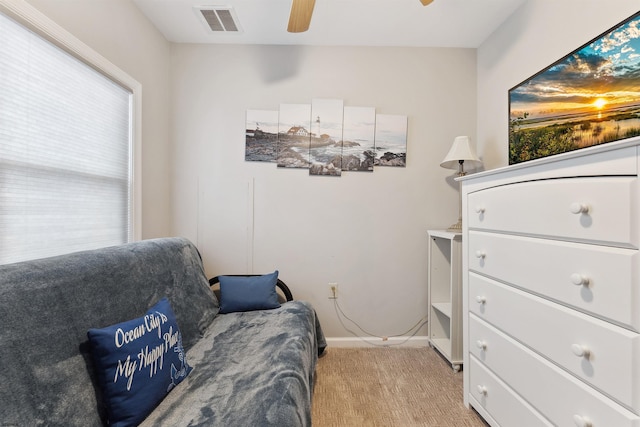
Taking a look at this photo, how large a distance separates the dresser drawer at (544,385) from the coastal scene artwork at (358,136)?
1.47 metres

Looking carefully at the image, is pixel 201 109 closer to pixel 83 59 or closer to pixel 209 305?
pixel 83 59

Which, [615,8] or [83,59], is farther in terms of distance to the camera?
[83,59]

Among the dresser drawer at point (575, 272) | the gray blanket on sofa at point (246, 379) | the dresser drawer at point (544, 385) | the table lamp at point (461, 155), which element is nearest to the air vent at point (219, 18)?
the table lamp at point (461, 155)

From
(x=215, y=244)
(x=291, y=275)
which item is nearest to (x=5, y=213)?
(x=215, y=244)

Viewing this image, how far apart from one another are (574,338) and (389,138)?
72.5 inches

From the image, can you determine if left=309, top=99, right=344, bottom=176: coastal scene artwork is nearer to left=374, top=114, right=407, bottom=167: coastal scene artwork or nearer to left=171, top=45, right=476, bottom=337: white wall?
left=171, top=45, right=476, bottom=337: white wall

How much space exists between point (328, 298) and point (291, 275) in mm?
385

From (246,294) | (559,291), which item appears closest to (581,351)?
(559,291)

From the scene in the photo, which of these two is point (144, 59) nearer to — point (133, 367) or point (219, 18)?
point (219, 18)

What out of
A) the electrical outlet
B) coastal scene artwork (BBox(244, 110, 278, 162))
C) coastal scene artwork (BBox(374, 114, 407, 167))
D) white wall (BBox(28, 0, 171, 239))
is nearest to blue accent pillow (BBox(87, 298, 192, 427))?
white wall (BBox(28, 0, 171, 239))

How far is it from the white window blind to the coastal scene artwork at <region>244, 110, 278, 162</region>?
90 cm

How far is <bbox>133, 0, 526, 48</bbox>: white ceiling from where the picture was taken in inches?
76.1

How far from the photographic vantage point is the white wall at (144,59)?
1.49 meters

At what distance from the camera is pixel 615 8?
137 centimetres
